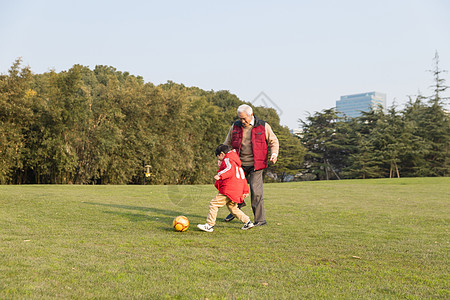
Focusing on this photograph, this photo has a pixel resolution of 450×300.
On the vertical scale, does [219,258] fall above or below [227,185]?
below

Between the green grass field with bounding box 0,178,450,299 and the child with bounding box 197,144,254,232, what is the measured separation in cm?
24

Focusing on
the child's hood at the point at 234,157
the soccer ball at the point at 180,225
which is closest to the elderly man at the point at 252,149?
the child's hood at the point at 234,157

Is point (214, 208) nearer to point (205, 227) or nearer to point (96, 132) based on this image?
point (205, 227)

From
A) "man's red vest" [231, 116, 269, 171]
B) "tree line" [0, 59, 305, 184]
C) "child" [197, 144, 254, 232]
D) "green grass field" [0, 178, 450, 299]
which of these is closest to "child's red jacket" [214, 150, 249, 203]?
"child" [197, 144, 254, 232]

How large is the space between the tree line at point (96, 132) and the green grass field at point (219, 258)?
1763 centimetres

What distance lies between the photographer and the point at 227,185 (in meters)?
6.04

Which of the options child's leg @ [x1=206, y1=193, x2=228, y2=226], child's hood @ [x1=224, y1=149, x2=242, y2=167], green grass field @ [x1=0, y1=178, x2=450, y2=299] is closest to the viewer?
green grass field @ [x1=0, y1=178, x2=450, y2=299]

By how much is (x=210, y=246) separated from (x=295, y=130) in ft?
186

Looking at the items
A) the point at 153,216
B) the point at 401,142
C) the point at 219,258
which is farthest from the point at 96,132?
the point at 401,142

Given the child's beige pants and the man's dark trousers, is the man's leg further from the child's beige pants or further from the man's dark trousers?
the child's beige pants

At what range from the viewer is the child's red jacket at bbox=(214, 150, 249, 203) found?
19.7 feet

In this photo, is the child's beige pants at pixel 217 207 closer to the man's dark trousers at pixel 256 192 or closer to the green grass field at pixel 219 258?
the green grass field at pixel 219 258

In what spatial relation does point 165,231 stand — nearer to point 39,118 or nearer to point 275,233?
point 275,233

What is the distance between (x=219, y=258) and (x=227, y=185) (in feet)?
6.53
